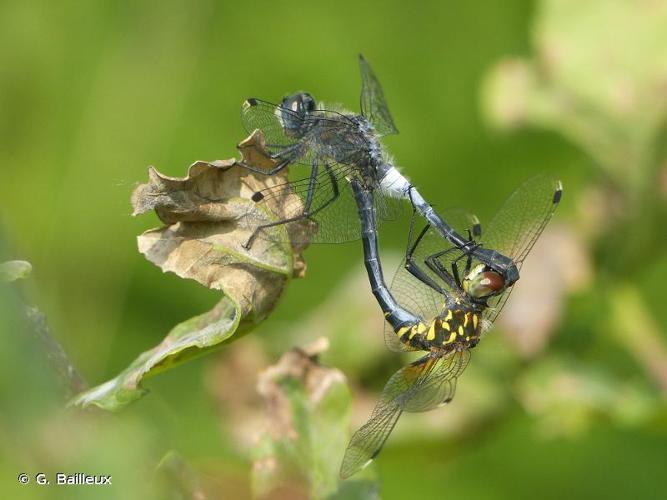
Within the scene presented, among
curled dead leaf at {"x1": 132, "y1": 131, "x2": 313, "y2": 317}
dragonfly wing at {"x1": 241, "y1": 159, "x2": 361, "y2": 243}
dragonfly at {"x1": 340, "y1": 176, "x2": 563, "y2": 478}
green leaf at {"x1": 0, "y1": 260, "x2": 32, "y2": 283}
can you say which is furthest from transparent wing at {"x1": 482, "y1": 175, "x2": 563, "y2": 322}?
green leaf at {"x1": 0, "y1": 260, "x2": 32, "y2": 283}

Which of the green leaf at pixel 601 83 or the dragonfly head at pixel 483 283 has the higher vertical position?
the green leaf at pixel 601 83

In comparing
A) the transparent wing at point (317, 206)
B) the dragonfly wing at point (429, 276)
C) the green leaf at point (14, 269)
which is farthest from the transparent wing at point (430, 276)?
the green leaf at point (14, 269)

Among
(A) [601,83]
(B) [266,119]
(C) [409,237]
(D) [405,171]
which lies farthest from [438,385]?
(D) [405,171]

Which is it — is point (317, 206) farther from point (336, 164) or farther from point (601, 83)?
point (601, 83)

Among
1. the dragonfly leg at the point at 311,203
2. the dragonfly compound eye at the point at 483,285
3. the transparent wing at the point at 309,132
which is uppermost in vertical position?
the transparent wing at the point at 309,132

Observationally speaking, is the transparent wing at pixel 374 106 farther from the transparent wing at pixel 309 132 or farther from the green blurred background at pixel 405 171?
the green blurred background at pixel 405 171

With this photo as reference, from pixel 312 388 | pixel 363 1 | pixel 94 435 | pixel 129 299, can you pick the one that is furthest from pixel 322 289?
pixel 94 435

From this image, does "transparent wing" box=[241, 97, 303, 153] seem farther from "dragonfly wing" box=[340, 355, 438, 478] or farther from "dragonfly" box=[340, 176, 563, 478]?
"dragonfly wing" box=[340, 355, 438, 478]

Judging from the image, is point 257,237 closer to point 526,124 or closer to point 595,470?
point 526,124
